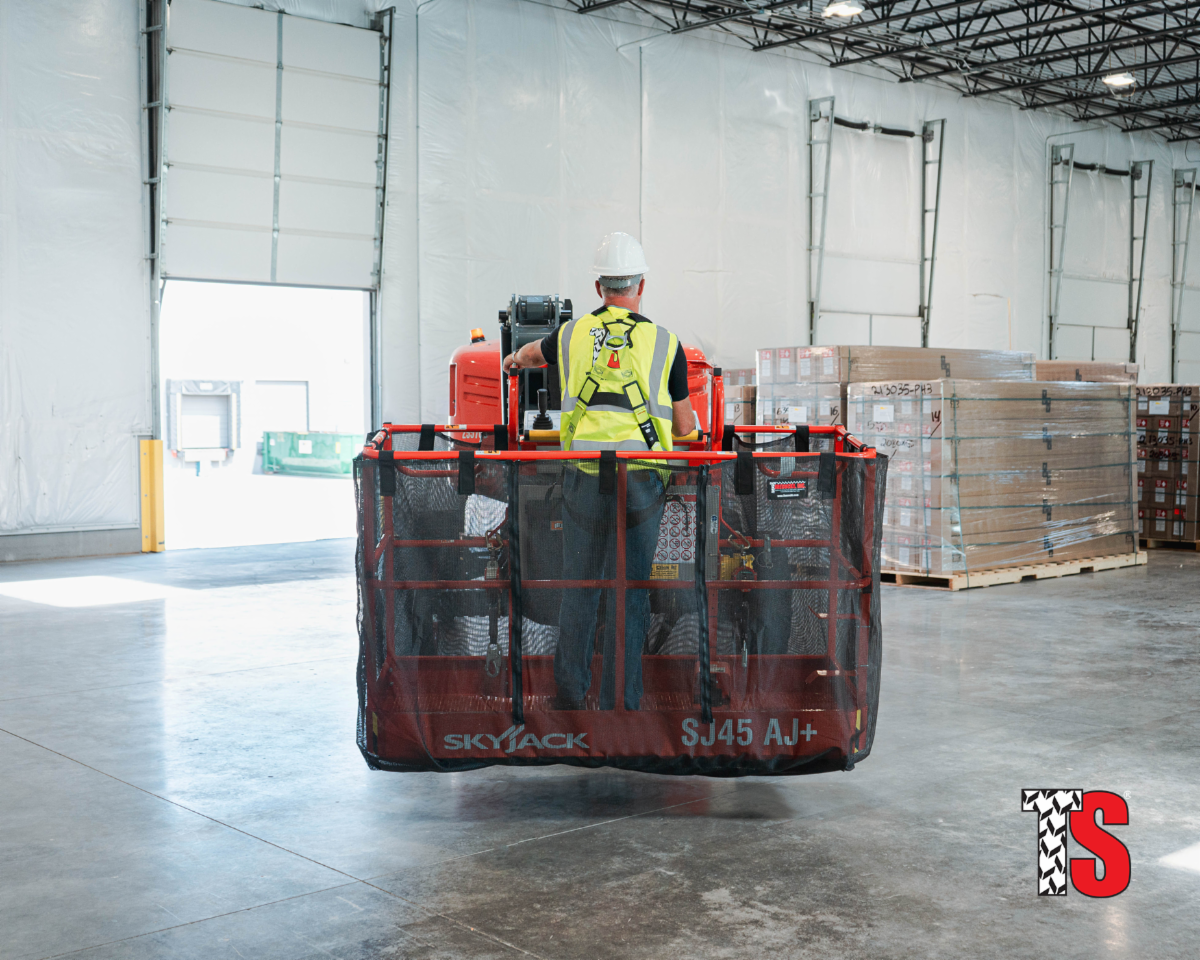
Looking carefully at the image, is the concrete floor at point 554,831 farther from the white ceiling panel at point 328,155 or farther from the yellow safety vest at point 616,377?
the white ceiling panel at point 328,155

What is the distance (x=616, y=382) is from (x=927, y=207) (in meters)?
17.5

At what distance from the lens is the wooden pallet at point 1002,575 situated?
34.2 ft

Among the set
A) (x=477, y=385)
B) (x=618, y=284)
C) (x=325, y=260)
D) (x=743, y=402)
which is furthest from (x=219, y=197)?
(x=618, y=284)

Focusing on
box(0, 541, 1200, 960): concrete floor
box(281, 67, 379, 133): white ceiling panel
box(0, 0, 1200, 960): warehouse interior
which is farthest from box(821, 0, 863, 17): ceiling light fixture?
box(0, 541, 1200, 960): concrete floor

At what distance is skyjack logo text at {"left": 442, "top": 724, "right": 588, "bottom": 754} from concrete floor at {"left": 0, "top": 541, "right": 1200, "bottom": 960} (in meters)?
0.30

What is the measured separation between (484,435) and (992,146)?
18205 millimetres

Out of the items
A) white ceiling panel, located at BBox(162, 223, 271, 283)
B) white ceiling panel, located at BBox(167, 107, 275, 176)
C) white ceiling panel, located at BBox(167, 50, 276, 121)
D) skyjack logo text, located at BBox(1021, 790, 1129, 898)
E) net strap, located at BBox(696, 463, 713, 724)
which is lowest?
skyjack logo text, located at BBox(1021, 790, 1129, 898)

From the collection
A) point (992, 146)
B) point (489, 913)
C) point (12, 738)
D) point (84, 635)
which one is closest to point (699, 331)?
point (992, 146)

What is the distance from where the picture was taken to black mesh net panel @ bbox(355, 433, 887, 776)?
4.07 m

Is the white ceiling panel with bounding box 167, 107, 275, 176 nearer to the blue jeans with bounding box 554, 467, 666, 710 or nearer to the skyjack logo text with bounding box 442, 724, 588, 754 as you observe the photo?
the blue jeans with bounding box 554, 467, 666, 710

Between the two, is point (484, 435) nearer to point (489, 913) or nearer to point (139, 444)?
point (489, 913)

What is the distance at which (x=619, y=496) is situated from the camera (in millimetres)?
4082

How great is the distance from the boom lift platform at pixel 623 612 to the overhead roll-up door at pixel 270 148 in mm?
10442

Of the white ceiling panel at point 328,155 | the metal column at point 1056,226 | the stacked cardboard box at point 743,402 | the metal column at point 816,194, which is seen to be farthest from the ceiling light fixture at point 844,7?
the metal column at point 1056,226
